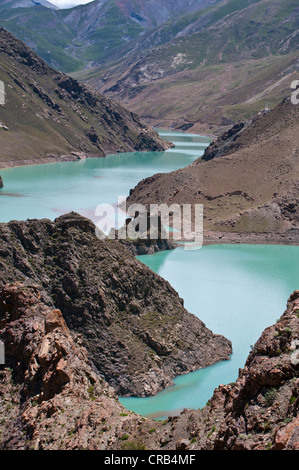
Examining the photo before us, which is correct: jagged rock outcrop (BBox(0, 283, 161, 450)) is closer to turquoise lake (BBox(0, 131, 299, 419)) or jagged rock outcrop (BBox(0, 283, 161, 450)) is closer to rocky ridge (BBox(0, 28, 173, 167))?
turquoise lake (BBox(0, 131, 299, 419))

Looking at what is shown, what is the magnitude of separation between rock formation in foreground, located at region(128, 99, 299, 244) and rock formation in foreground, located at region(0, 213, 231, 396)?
137 feet

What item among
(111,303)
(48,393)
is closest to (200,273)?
(111,303)

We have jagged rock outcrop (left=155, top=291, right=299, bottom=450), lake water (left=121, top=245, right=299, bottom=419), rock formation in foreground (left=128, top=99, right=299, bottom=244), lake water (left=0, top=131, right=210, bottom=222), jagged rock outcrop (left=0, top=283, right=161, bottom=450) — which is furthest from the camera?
lake water (left=0, top=131, right=210, bottom=222)

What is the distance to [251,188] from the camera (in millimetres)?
86188

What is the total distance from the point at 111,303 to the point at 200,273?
92.3 ft

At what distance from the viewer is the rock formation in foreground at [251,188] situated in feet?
255

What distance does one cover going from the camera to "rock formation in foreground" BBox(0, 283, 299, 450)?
44.8ft

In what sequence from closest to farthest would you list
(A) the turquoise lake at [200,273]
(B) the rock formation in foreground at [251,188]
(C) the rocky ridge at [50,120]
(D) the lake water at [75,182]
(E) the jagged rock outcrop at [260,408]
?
(E) the jagged rock outcrop at [260,408], (A) the turquoise lake at [200,273], (B) the rock formation in foreground at [251,188], (D) the lake water at [75,182], (C) the rocky ridge at [50,120]

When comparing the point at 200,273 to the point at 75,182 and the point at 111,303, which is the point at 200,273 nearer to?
the point at 111,303

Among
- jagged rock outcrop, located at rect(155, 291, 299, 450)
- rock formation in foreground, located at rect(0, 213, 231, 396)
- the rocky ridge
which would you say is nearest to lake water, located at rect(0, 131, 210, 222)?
the rocky ridge

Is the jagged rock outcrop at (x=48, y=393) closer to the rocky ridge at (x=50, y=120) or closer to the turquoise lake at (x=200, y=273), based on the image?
the turquoise lake at (x=200, y=273)

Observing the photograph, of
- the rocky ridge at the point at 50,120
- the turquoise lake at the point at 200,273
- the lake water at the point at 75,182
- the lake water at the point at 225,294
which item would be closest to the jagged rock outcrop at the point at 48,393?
the turquoise lake at the point at 200,273

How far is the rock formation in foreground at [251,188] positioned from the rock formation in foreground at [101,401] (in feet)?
183

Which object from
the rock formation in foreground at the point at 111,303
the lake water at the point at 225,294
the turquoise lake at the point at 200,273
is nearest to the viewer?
the lake water at the point at 225,294
